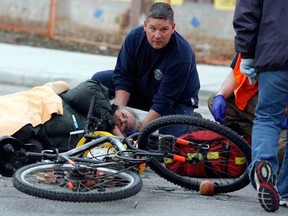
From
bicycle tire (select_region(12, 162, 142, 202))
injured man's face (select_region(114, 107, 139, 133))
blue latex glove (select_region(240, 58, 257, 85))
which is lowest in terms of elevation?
bicycle tire (select_region(12, 162, 142, 202))

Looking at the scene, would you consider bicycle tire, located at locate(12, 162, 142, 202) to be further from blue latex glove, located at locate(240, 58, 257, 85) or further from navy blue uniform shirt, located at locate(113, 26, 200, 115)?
navy blue uniform shirt, located at locate(113, 26, 200, 115)

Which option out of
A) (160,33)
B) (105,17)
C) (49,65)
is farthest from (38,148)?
(105,17)

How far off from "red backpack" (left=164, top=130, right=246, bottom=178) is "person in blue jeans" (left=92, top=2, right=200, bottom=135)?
72 cm

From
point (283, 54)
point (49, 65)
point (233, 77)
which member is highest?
point (283, 54)

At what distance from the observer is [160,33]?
Result: 6.17m

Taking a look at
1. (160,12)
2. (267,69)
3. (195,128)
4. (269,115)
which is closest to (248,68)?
(267,69)

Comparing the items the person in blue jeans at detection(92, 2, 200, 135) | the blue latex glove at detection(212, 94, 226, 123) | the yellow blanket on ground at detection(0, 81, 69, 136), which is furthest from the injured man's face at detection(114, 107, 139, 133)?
the blue latex glove at detection(212, 94, 226, 123)

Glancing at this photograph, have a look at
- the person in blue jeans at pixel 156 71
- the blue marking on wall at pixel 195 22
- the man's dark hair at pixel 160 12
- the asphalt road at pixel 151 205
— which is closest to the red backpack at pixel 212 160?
the asphalt road at pixel 151 205

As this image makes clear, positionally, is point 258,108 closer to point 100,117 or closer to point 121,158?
point 121,158

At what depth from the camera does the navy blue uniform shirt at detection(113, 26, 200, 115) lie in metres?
6.38

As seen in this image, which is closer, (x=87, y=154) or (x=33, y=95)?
(x=87, y=154)

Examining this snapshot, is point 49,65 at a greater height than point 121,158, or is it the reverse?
point 121,158

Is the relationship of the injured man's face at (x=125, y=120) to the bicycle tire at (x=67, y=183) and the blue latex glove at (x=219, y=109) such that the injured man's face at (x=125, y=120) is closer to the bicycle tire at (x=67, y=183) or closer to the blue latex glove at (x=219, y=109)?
the blue latex glove at (x=219, y=109)

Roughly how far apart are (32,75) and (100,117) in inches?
196
